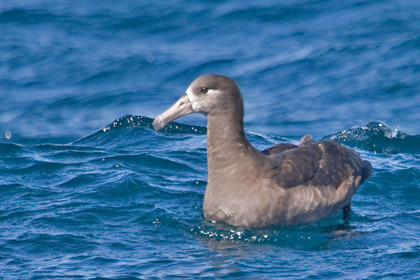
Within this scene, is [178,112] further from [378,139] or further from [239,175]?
[378,139]

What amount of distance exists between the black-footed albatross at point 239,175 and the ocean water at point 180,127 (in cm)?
20

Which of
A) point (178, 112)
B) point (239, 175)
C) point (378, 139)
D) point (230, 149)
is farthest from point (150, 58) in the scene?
point (239, 175)

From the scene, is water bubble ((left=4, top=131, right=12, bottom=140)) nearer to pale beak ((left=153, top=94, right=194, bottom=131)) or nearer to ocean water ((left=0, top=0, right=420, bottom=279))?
ocean water ((left=0, top=0, right=420, bottom=279))

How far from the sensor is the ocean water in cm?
776

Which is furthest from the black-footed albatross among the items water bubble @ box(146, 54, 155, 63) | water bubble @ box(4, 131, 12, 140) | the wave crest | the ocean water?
water bubble @ box(146, 54, 155, 63)

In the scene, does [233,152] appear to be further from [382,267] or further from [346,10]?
[346,10]

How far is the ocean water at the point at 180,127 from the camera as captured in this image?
776cm

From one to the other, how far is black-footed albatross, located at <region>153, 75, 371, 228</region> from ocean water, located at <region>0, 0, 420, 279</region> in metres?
0.20

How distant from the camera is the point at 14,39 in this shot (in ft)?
55.0

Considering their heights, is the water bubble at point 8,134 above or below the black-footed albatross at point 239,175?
above

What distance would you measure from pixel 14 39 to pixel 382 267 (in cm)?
1146

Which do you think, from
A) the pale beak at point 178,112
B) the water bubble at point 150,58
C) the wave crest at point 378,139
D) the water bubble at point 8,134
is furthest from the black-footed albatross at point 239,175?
the water bubble at point 150,58

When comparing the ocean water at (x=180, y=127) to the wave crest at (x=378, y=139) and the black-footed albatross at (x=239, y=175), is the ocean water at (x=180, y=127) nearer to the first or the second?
the wave crest at (x=378, y=139)

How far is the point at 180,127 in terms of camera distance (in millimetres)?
12898
